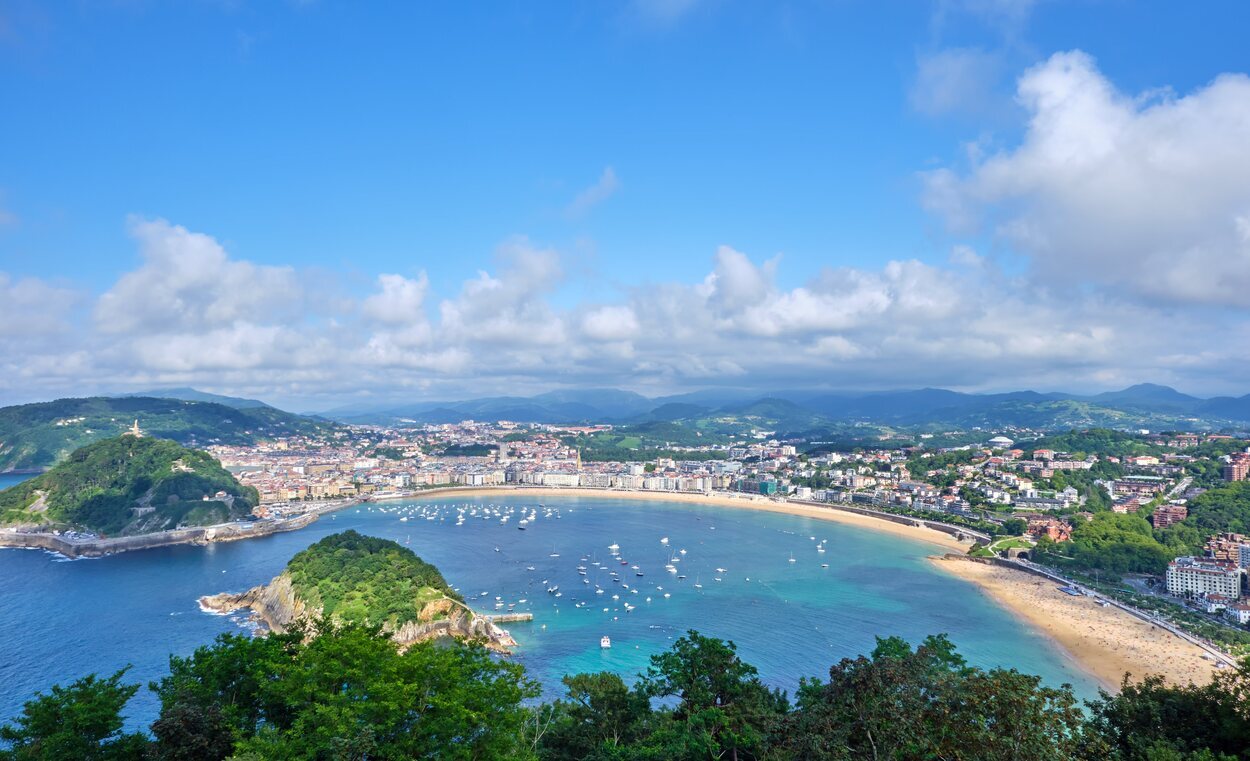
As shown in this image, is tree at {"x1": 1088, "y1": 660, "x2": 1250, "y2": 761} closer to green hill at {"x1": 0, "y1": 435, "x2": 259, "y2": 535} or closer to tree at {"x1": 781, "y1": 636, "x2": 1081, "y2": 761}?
tree at {"x1": 781, "y1": 636, "x2": 1081, "y2": 761}

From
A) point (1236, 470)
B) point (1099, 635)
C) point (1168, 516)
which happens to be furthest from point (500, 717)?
point (1236, 470)

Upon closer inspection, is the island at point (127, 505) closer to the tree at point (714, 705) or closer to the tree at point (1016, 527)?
the tree at point (714, 705)

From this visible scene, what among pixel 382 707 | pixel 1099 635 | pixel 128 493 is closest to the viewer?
pixel 382 707

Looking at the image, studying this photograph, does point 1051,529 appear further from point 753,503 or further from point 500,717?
point 500,717

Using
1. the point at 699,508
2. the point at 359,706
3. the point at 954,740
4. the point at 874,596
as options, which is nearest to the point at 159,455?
the point at 699,508

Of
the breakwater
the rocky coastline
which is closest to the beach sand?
the rocky coastline

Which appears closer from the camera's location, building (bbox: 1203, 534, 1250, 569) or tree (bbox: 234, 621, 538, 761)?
tree (bbox: 234, 621, 538, 761)

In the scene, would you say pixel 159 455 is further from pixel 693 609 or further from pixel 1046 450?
pixel 1046 450
